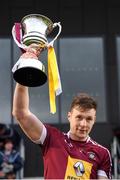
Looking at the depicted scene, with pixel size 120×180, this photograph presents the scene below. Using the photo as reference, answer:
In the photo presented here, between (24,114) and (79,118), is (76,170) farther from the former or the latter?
(24,114)

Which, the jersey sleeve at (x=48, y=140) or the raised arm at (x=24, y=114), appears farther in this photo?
the jersey sleeve at (x=48, y=140)

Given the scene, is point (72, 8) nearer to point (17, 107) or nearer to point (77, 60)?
point (77, 60)

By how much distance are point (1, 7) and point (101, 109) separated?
281cm

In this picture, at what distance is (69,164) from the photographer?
2.69 metres

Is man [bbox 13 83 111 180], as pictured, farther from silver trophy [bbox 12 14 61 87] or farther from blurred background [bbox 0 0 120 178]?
blurred background [bbox 0 0 120 178]

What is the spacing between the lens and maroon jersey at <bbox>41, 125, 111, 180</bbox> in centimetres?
267

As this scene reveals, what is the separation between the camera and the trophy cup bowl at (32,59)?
2.40 meters

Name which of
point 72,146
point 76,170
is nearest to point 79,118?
point 72,146

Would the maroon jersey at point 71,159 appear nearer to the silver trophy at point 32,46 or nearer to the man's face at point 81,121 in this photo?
the man's face at point 81,121

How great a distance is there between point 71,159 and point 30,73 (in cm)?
55

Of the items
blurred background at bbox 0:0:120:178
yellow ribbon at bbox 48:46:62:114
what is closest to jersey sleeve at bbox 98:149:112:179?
yellow ribbon at bbox 48:46:62:114

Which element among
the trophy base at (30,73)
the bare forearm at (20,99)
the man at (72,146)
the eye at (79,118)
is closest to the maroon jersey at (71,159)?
the man at (72,146)

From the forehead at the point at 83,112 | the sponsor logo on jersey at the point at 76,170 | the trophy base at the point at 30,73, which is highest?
the trophy base at the point at 30,73

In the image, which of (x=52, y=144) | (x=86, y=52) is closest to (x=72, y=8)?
(x=86, y=52)
